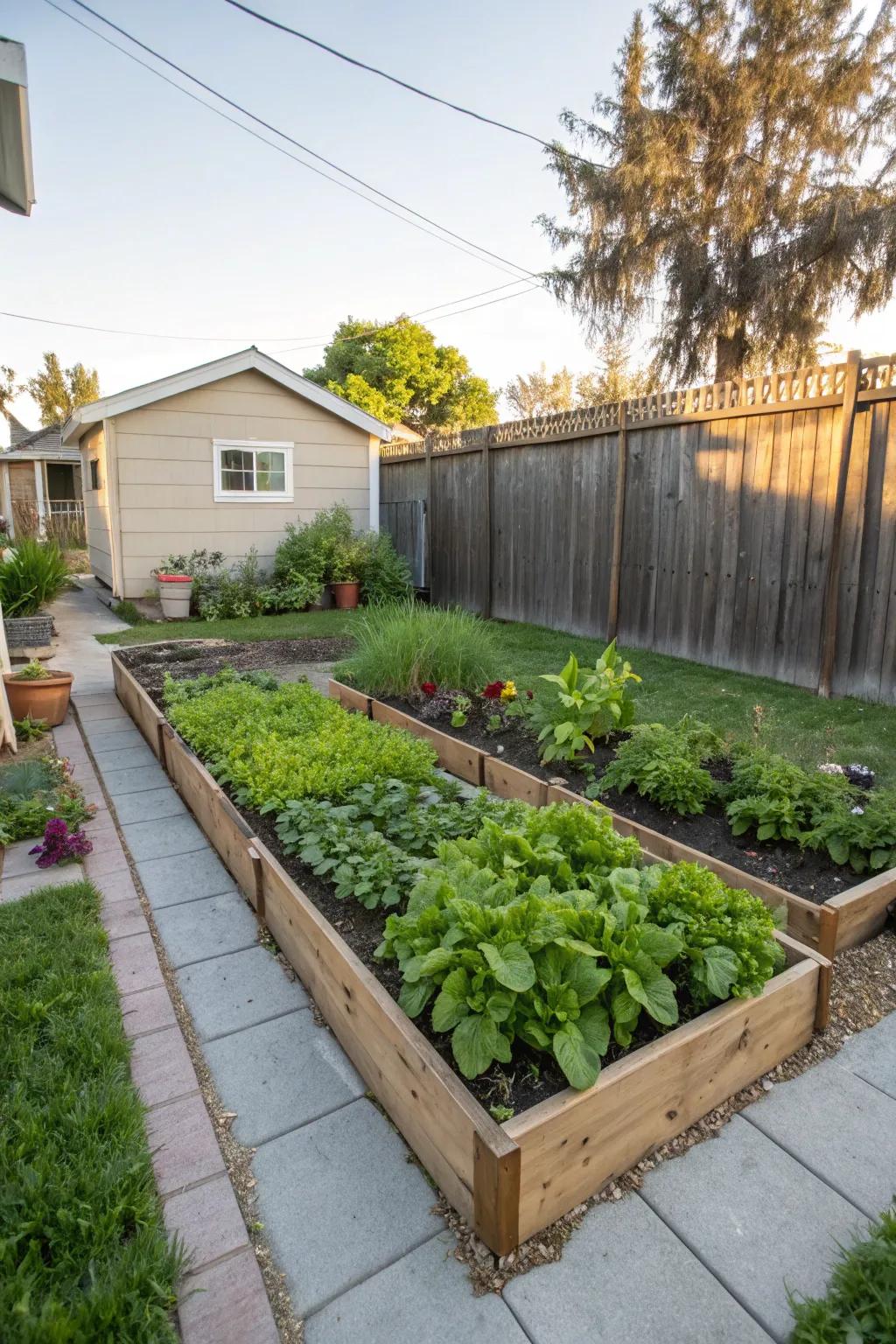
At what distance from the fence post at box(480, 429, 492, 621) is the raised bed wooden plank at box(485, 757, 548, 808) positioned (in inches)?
209

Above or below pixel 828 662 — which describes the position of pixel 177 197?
above

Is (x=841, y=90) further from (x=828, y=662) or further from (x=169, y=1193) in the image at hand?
(x=169, y=1193)

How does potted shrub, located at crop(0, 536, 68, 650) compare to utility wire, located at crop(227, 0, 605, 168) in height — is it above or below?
below

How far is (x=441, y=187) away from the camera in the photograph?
1143cm

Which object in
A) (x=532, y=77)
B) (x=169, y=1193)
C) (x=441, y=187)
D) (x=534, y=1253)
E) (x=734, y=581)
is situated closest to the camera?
(x=534, y=1253)

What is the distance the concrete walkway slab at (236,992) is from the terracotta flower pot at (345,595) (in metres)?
7.99

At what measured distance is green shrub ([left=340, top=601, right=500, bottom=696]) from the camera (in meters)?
4.59

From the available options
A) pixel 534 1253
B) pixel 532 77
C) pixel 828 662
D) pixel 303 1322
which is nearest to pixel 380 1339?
pixel 303 1322

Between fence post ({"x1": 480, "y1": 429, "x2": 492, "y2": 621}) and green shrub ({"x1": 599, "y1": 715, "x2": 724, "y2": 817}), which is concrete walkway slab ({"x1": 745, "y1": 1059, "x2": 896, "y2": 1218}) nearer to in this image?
green shrub ({"x1": 599, "y1": 715, "x2": 724, "y2": 817})

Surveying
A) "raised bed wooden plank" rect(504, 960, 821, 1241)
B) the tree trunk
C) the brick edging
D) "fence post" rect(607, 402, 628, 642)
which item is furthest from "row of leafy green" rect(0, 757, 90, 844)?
the tree trunk

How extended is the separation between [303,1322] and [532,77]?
1148 centimetres

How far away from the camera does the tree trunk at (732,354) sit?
10172 millimetres

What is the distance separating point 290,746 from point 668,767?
1644mm

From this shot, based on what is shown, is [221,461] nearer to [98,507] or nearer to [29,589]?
[98,507]
